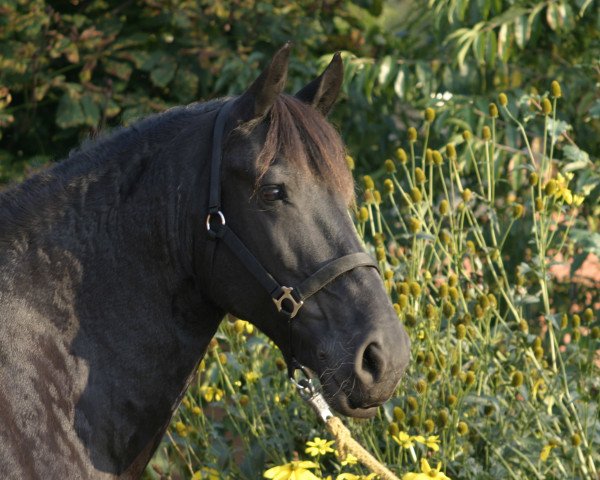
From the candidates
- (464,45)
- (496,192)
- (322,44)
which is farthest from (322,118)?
(322,44)

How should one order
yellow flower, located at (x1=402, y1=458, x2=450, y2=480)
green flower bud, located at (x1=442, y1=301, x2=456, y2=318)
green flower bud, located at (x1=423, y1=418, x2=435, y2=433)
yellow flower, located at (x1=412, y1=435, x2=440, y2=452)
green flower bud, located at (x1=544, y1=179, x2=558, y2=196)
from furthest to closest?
1. green flower bud, located at (x1=544, y1=179, x2=558, y2=196)
2. green flower bud, located at (x1=442, y1=301, x2=456, y2=318)
3. green flower bud, located at (x1=423, y1=418, x2=435, y2=433)
4. yellow flower, located at (x1=412, y1=435, x2=440, y2=452)
5. yellow flower, located at (x1=402, y1=458, x2=450, y2=480)

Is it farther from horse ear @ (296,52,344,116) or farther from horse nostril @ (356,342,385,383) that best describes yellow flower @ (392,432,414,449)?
horse ear @ (296,52,344,116)

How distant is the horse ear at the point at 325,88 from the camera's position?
8.08ft

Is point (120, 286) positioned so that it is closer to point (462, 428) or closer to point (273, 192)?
point (273, 192)

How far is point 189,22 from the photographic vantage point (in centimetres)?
539

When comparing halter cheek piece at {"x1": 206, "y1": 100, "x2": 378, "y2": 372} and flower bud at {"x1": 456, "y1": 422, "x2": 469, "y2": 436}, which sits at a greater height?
halter cheek piece at {"x1": 206, "y1": 100, "x2": 378, "y2": 372}

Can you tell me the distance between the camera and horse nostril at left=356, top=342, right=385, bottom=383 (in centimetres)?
216

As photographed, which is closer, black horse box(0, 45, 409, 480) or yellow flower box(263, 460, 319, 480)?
black horse box(0, 45, 409, 480)

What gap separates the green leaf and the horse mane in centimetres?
304

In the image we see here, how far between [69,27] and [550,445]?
3.57 metres

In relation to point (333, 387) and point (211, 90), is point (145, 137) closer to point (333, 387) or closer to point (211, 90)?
point (333, 387)

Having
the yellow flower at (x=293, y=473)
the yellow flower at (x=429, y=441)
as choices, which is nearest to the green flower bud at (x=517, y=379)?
the yellow flower at (x=429, y=441)

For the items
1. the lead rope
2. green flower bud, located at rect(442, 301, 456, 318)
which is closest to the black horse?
the lead rope

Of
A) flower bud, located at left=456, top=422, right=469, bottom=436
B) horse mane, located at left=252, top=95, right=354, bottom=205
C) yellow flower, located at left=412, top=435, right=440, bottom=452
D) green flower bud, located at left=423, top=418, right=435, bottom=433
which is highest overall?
horse mane, located at left=252, top=95, right=354, bottom=205
